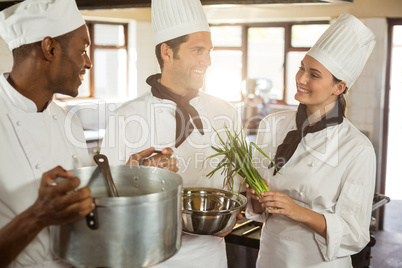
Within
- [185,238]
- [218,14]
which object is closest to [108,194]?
[185,238]

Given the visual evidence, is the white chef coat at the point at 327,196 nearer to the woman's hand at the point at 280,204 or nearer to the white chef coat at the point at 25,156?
the woman's hand at the point at 280,204

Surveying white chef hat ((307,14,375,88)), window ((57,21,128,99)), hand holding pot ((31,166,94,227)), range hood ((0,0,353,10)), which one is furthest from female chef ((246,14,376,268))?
window ((57,21,128,99))

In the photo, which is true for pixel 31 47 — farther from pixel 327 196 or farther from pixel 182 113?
pixel 327 196

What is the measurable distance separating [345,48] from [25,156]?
1.48 meters

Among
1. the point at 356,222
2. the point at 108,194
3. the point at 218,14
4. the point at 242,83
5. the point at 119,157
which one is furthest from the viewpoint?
the point at 242,83

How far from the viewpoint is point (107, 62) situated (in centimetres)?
859

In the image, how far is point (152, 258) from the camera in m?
1.26

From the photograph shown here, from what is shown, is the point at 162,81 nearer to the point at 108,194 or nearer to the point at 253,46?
the point at 108,194

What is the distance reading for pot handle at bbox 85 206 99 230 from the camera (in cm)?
119

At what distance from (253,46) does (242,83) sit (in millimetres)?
734

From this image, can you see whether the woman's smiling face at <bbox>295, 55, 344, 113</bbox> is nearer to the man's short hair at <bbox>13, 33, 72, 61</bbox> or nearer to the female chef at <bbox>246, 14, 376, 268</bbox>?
the female chef at <bbox>246, 14, 376, 268</bbox>

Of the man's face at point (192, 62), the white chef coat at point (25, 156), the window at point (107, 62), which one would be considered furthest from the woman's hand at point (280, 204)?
the window at point (107, 62)

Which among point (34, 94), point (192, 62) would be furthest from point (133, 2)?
point (34, 94)

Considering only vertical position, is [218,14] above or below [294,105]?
above
